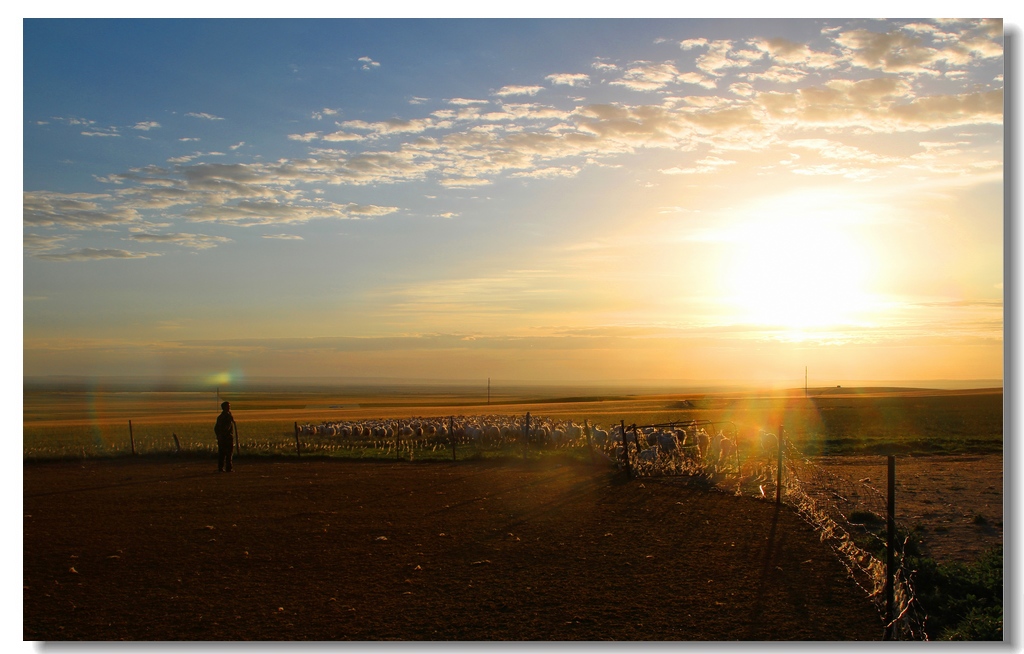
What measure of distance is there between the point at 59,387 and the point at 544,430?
5416 inches

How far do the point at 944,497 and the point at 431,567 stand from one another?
10.9m

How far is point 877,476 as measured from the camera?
18.2 metres

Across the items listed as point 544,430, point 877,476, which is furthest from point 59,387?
point 877,476

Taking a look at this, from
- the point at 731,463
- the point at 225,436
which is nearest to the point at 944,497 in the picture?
the point at 731,463

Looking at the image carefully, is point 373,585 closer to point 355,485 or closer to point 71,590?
point 71,590

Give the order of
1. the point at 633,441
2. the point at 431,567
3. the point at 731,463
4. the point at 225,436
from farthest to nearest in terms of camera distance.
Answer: the point at 633,441 → the point at 225,436 → the point at 731,463 → the point at 431,567

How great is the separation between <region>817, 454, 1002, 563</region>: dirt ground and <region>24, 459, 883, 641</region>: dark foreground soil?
6.61 ft

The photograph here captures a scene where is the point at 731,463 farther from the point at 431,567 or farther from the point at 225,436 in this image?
the point at 225,436

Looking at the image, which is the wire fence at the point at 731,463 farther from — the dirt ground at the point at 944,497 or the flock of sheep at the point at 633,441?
the dirt ground at the point at 944,497

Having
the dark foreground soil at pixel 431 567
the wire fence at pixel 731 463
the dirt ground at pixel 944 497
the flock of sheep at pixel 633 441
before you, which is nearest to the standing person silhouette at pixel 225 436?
the dark foreground soil at pixel 431 567

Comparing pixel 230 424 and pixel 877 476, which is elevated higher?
pixel 230 424

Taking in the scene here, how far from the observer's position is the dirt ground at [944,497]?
1096 cm

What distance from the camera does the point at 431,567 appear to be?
9.29 m

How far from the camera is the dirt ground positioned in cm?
1096
